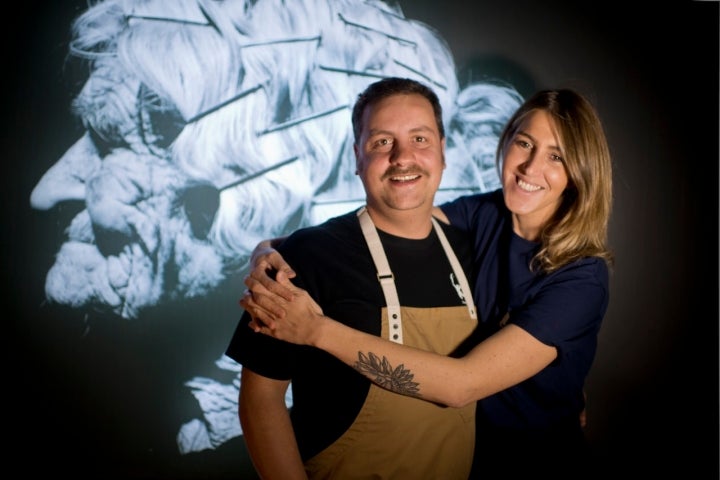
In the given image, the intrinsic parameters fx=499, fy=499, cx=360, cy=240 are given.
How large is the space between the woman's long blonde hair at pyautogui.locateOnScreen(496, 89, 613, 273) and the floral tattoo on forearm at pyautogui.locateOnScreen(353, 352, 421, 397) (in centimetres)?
60

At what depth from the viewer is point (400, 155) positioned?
64.1 inches

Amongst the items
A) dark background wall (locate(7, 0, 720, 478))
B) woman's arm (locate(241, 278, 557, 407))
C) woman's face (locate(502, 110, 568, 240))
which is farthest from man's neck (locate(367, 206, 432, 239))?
dark background wall (locate(7, 0, 720, 478))

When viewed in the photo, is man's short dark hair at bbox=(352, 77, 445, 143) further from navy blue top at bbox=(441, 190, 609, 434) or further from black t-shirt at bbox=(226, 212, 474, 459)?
navy blue top at bbox=(441, 190, 609, 434)

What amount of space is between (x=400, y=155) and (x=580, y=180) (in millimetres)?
624

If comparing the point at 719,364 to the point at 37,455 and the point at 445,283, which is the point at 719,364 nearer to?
the point at 445,283

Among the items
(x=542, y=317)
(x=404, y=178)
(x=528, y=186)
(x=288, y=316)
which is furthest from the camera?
(x=528, y=186)

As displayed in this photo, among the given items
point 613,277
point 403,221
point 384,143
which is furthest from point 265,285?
point 613,277

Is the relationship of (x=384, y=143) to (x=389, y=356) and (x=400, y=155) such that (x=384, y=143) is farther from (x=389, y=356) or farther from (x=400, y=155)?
(x=389, y=356)

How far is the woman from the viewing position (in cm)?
139

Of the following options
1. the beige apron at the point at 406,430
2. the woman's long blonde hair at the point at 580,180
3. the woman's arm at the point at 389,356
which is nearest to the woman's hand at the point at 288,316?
the woman's arm at the point at 389,356

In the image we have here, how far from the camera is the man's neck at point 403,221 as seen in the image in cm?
167

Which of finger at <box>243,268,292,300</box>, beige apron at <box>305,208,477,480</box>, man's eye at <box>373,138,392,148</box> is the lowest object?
beige apron at <box>305,208,477,480</box>

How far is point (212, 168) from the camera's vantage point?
2.80 meters

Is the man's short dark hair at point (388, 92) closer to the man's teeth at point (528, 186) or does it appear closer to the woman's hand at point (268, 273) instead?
the man's teeth at point (528, 186)
